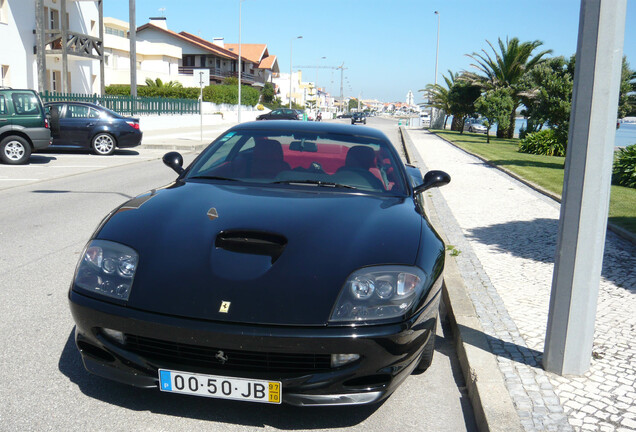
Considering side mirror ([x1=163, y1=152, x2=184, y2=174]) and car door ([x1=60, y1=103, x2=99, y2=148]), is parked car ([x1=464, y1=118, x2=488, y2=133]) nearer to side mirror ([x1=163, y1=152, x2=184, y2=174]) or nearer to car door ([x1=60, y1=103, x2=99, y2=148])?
car door ([x1=60, y1=103, x2=99, y2=148])

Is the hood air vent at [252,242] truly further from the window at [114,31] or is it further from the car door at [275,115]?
the window at [114,31]

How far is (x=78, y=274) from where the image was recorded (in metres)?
3.20

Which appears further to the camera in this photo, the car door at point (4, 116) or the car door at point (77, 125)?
the car door at point (77, 125)

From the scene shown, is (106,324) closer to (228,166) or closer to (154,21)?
(228,166)

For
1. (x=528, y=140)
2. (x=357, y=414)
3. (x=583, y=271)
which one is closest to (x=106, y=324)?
(x=357, y=414)

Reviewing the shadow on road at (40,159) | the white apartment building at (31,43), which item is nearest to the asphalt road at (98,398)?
the shadow on road at (40,159)

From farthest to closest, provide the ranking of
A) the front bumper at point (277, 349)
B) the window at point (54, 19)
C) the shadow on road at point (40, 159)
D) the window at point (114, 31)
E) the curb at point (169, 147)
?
the window at point (114, 31)
the window at point (54, 19)
the curb at point (169, 147)
the shadow on road at point (40, 159)
the front bumper at point (277, 349)

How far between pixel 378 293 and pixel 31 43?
3035 cm

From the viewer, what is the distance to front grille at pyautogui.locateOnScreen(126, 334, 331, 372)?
283 centimetres

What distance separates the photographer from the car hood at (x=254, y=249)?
9.44 feet

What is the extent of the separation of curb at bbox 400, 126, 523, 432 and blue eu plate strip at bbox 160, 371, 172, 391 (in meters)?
1.54

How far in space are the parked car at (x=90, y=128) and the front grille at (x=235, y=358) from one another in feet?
54.7

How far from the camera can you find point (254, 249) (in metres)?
3.15

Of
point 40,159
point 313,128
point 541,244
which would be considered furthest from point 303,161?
point 40,159
